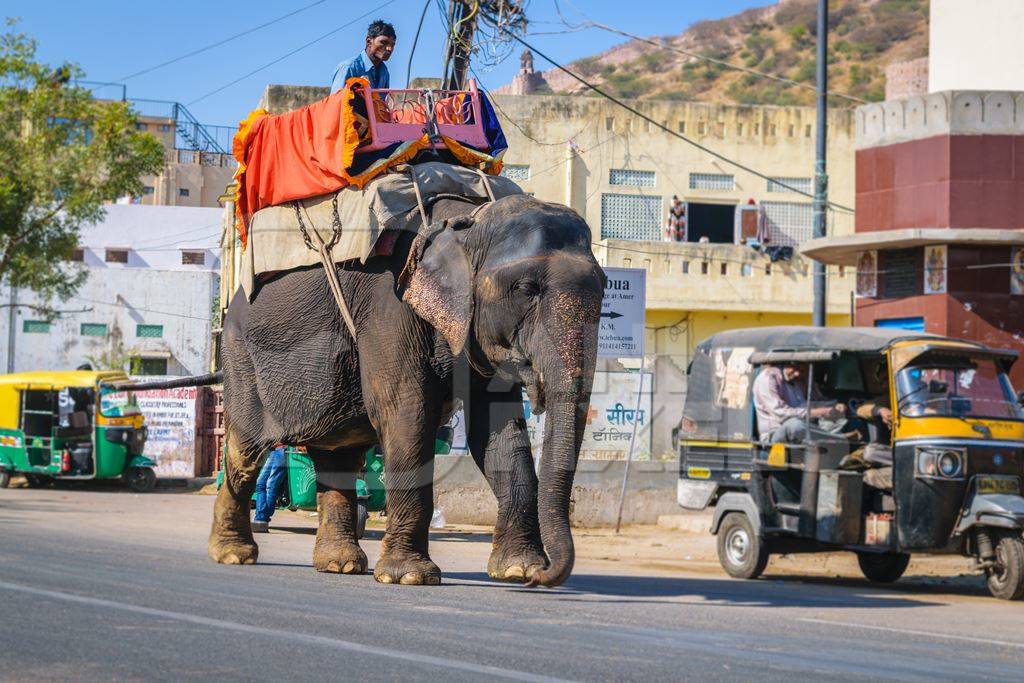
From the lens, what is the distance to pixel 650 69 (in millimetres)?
110438

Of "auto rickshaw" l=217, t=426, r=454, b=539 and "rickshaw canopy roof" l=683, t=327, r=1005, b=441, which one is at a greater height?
"rickshaw canopy roof" l=683, t=327, r=1005, b=441

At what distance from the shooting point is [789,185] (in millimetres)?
40750

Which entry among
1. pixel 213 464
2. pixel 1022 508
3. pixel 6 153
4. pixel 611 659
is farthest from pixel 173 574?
pixel 6 153

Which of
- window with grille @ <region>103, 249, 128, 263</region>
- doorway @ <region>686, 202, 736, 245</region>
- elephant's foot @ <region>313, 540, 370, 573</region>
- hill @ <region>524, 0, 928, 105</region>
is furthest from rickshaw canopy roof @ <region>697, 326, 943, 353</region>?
hill @ <region>524, 0, 928, 105</region>

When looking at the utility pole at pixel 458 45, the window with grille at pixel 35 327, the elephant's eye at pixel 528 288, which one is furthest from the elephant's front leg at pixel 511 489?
the window with grille at pixel 35 327

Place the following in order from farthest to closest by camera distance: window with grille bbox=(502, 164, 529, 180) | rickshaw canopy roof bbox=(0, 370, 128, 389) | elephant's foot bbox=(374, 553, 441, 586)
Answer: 1. window with grille bbox=(502, 164, 529, 180)
2. rickshaw canopy roof bbox=(0, 370, 128, 389)
3. elephant's foot bbox=(374, 553, 441, 586)

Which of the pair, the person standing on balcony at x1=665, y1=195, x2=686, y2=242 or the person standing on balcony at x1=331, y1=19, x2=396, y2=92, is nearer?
the person standing on balcony at x1=331, y1=19, x2=396, y2=92

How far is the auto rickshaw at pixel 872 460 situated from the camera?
12.3m

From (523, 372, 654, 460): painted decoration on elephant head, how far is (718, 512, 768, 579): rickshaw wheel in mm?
5575

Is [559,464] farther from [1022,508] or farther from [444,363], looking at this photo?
[1022,508]

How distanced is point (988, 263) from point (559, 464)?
17096mm

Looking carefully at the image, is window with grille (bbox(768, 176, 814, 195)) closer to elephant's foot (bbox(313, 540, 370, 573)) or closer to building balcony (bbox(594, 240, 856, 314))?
building balcony (bbox(594, 240, 856, 314))

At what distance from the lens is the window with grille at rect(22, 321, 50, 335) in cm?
5047

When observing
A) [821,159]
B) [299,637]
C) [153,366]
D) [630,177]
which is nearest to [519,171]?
[630,177]
